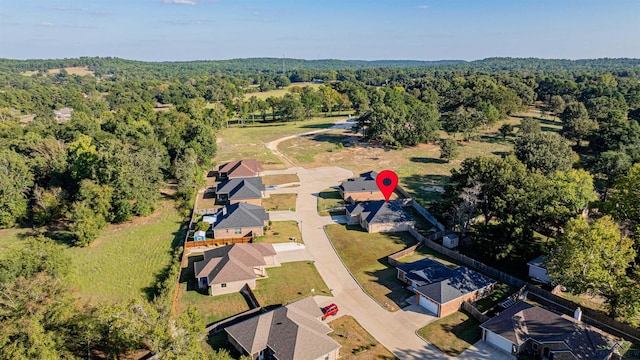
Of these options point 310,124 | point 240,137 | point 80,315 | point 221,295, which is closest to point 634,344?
point 221,295

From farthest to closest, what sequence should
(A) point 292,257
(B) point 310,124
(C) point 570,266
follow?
(B) point 310,124 < (A) point 292,257 < (C) point 570,266

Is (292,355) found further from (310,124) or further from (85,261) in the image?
(310,124)

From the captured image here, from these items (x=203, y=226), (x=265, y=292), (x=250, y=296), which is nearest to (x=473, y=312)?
(x=265, y=292)

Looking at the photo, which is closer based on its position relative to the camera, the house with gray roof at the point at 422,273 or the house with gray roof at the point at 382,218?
the house with gray roof at the point at 422,273

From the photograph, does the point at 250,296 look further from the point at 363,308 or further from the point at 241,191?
the point at 241,191

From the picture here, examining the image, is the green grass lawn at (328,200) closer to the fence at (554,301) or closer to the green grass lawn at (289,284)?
the green grass lawn at (289,284)

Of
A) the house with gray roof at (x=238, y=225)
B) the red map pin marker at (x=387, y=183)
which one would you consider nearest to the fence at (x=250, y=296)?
the house with gray roof at (x=238, y=225)
